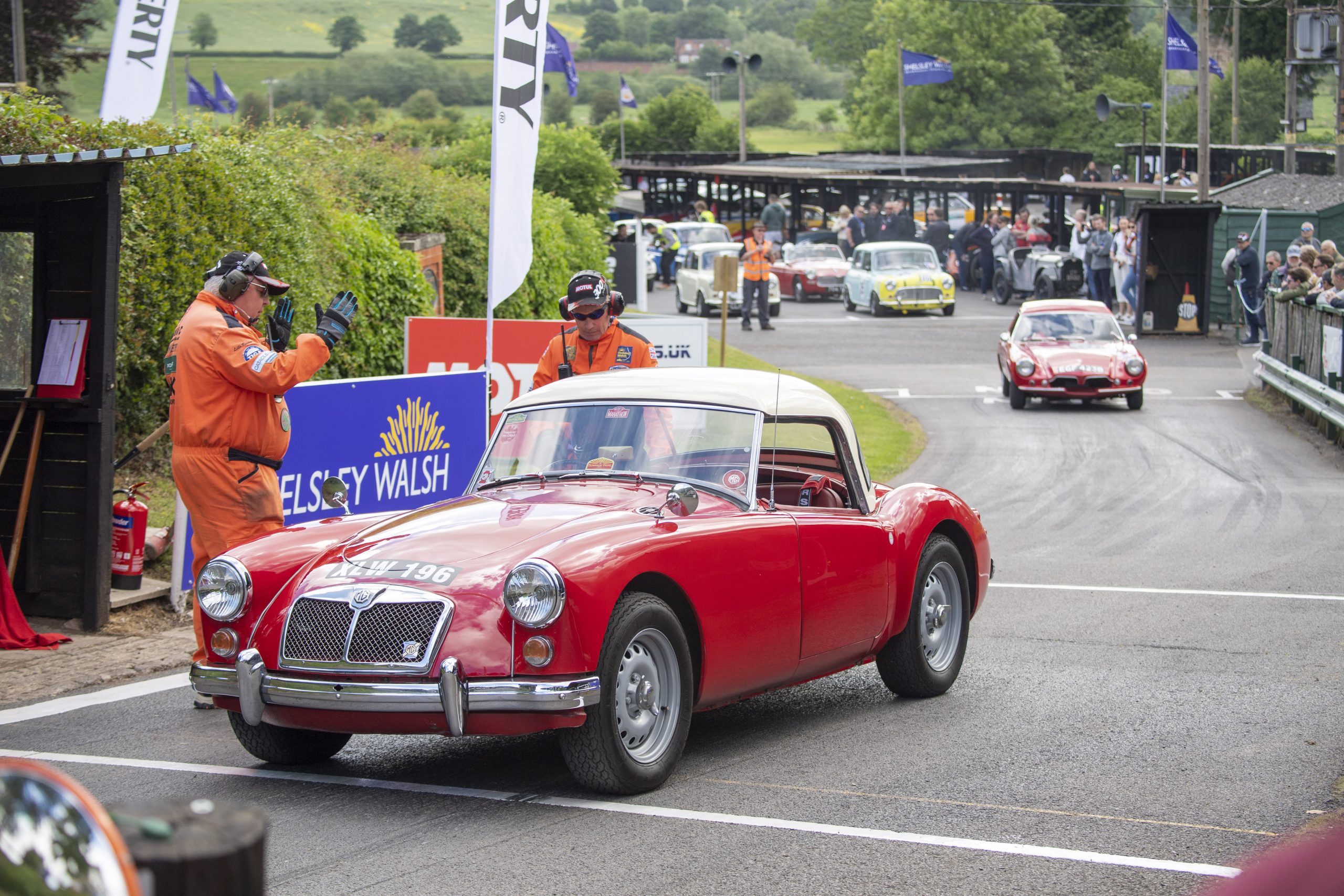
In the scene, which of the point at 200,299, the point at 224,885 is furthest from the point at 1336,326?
the point at 224,885

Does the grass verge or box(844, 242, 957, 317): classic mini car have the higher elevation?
box(844, 242, 957, 317): classic mini car

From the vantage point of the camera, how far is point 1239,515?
14328mm

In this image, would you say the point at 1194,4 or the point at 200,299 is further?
the point at 1194,4

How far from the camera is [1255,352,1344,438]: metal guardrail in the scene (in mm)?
18781

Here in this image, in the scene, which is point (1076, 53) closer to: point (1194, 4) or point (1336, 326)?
point (1194, 4)

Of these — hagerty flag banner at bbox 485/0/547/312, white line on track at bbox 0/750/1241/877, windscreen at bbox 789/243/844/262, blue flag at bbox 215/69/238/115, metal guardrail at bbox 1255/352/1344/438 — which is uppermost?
blue flag at bbox 215/69/238/115

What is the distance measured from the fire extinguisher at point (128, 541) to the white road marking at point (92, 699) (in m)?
1.34

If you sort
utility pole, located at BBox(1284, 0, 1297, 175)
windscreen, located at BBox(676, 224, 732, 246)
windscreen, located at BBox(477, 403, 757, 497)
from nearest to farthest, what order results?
windscreen, located at BBox(477, 403, 757, 497) → utility pole, located at BBox(1284, 0, 1297, 175) → windscreen, located at BBox(676, 224, 732, 246)

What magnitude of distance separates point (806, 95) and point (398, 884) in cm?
18388

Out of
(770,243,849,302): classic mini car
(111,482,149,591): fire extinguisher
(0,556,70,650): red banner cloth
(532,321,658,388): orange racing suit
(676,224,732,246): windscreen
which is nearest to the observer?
(0,556,70,650): red banner cloth

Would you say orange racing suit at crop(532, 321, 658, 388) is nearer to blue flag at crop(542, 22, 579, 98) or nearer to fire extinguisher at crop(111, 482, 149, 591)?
fire extinguisher at crop(111, 482, 149, 591)

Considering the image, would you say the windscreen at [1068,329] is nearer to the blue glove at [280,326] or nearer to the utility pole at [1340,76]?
the utility pole at [1340,76]

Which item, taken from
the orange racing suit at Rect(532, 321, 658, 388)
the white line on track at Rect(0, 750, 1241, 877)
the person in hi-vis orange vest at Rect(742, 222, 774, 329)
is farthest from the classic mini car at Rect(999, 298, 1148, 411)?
the white line on track at Rect(0, 750, 1241, 877)

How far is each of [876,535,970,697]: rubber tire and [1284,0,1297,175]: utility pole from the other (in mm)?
30393
